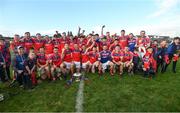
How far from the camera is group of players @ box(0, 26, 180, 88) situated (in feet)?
27.7

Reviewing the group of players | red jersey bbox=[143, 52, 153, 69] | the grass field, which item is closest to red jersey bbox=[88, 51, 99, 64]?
the group of players

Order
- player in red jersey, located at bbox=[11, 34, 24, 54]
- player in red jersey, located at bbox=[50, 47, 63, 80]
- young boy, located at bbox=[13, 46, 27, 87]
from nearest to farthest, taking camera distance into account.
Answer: young boy, located at bbox=[13, 46, 27, 87]
player in red jersey, located at bbox=[50, 47, 63, 80]
player in red jersey, located at bbox=[11, 34, 24, 54]

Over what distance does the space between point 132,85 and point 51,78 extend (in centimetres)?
364

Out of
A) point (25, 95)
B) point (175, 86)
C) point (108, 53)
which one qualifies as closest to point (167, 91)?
point (175, 86)

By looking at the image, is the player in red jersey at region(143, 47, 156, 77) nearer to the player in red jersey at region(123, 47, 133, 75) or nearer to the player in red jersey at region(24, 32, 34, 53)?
the player in red jersey at region(123, 47, 133, 75)

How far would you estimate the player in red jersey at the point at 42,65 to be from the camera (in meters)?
9.04

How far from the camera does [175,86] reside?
8016 mm

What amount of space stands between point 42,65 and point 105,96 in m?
3.77

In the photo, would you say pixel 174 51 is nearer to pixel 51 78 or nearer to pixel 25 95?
pixel 51 78

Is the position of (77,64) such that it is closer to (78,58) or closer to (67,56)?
(78,58)

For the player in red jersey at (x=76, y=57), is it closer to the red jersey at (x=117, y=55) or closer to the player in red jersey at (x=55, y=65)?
the player in red jersey at (x=55, y=65)

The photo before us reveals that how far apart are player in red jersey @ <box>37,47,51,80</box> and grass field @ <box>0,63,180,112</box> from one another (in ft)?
1.42

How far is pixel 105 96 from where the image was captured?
6.82 m

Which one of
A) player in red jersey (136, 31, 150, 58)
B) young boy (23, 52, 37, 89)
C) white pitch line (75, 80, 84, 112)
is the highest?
player in red jersey (136, 31, 150, 58)
